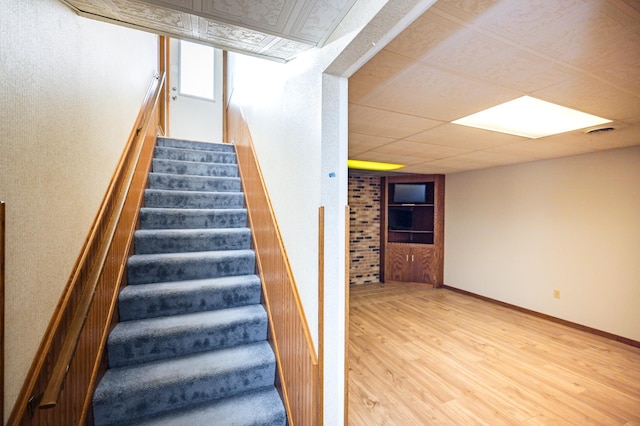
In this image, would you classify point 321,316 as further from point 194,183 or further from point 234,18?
point 194,183

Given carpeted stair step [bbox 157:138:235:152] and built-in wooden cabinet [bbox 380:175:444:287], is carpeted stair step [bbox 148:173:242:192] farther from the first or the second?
built-in wooden cabinet [bbox 380:175:444:287]

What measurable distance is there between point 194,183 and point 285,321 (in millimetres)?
2073

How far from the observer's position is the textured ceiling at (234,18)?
99 centimetres

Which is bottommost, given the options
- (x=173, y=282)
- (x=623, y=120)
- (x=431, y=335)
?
(x=431, y=335)

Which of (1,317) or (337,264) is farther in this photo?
(337,264)

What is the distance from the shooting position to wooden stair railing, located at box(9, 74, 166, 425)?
0.95 meters

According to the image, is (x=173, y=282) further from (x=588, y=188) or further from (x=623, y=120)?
(x=588, y=188)

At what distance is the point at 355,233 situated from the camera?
5.75 meters

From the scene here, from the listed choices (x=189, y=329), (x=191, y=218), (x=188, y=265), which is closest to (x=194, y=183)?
(x=191, y=218)

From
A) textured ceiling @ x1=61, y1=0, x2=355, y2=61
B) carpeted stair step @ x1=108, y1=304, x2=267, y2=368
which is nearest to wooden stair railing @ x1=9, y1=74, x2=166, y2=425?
carpeted stair step @ x1=108, y1=304, x2=267, y2=368

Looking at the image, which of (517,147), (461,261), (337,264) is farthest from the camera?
(461,261)

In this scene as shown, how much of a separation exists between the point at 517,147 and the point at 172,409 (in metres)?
4.00

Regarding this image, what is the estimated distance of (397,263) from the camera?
5812 mm

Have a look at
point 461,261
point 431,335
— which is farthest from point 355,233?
point 431,335
